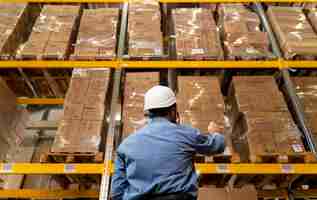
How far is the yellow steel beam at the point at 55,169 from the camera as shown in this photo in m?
3.60

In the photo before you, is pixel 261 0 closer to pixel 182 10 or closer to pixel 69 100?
pixel 182 10

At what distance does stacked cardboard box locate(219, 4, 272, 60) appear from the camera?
4.63m

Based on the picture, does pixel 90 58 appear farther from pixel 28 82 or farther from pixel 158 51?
pixel 28 82

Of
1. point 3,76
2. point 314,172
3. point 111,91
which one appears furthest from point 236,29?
point 3,76

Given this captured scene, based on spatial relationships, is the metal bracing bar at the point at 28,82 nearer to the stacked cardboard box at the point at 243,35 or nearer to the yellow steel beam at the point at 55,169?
the yellow steel beam at the point at 55,169

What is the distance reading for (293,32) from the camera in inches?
192

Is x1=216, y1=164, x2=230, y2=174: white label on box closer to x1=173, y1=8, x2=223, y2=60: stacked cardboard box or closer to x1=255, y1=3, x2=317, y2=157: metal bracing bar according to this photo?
x1=255, y1=3, x2=317, y2=157: metal bracing bar

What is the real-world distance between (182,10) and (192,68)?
1.03 m

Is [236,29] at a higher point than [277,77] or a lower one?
higher

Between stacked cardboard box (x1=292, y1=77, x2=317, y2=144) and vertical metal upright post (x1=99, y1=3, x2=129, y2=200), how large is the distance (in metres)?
2.03

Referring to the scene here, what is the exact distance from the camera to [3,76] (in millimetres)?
4891

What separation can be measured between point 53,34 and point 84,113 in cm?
134

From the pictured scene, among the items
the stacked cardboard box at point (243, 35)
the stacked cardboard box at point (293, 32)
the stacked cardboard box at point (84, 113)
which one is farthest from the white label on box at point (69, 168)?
the stacked cardboard box at point (293, 32)

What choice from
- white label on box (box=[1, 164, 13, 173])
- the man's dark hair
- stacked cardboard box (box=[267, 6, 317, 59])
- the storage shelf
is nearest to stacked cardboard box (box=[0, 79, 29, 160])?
the storage shelf
